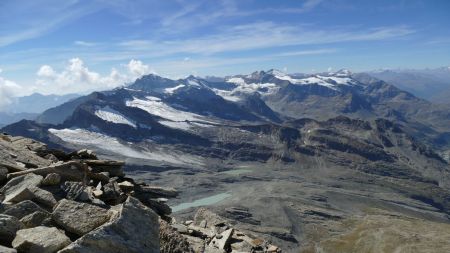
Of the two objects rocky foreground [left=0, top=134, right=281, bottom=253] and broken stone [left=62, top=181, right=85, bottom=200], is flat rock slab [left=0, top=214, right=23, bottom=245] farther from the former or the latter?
broken stone [left=62, top=181, right=85, bottom=200]

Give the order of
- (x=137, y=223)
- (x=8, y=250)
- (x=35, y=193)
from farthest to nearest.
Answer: (x=35, y=193) < (x=137, y=223) < (x=8, y=250)

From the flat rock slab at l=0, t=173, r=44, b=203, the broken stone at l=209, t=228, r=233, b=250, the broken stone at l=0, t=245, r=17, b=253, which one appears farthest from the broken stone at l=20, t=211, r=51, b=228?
the broken stone at l=209, t=228, r=233, b=250

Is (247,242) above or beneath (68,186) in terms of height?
beneath

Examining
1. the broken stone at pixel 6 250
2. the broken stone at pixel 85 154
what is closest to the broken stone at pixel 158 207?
the broken stone at pixel 85 154

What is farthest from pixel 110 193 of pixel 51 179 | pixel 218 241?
pixel 218 241

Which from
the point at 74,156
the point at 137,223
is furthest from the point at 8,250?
the point at 74,156

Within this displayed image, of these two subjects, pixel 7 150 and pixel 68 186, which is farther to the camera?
pixel 7 150

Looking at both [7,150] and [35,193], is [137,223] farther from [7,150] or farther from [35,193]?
[7,150]
